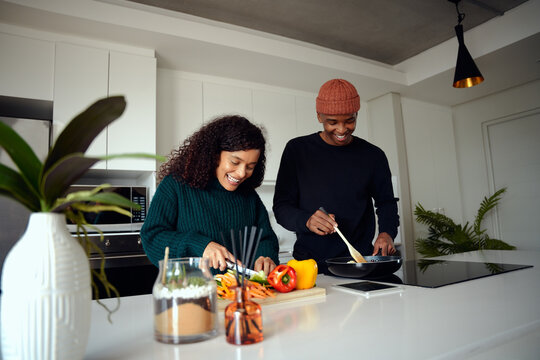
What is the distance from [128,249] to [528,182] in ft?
14.3

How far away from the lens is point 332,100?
1.70 meters

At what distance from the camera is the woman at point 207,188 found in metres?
1.28

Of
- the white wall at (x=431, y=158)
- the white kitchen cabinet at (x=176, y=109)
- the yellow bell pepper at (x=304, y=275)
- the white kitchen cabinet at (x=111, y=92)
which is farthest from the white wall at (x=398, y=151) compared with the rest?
the yellow bell pepper at (x=304, y=275)

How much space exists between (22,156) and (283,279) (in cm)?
72

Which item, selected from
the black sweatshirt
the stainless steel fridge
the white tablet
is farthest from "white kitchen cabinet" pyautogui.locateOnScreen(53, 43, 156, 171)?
the white tablet

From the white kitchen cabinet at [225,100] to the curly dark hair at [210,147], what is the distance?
207 cm

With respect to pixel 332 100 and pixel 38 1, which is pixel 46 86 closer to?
pixel 38 1

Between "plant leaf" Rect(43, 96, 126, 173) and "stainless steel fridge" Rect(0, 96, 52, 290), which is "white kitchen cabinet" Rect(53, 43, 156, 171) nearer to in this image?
"stainless steel fridge" Rect(0, 96, 52, 290)

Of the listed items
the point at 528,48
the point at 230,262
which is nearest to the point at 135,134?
the point at 230,262

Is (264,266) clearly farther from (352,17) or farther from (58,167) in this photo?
(352,17)

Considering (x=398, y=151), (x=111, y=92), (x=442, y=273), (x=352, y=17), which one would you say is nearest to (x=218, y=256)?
(x=442, y=273)

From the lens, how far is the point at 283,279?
1041mm

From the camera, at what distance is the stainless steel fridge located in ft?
7.34

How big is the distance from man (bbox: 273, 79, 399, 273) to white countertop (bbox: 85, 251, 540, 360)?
2.19 feet
